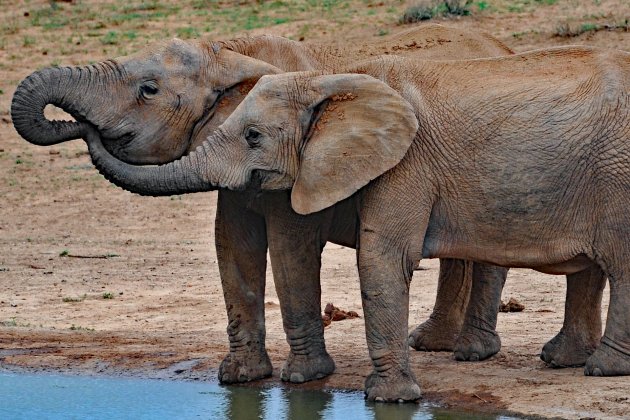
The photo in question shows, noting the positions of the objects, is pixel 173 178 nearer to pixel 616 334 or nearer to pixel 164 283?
pixel 616 334

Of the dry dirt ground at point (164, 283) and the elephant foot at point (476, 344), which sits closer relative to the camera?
the dry dirt ground at point (164, 283)

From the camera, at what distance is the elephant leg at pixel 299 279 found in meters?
8.17

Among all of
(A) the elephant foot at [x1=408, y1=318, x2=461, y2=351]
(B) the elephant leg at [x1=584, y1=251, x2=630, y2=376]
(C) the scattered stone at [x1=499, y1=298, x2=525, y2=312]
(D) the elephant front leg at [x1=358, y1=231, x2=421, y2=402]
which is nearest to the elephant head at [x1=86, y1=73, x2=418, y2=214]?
(D) the elephant front leg at [x1=358, y1=231, x2=421, y2=402]

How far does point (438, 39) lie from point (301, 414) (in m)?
2.48

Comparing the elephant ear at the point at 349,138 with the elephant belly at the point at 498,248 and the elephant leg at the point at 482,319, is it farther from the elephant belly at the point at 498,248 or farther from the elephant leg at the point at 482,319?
the elephant leg at the point at 482,319

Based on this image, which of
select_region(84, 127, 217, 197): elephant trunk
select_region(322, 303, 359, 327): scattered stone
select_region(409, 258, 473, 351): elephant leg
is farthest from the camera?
select_region(322, 303, 359, 327): scattered stone

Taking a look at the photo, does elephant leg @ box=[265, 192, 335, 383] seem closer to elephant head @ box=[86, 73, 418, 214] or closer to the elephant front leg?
elephant head @ box=[86, 73, 418, 214]

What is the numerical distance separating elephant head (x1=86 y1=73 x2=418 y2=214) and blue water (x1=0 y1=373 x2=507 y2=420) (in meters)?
1.07

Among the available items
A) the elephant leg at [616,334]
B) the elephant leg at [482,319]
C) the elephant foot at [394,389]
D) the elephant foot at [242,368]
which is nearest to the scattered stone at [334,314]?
the elephant leg at [482,319]

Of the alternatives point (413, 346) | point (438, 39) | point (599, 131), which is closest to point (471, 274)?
point (413, 346)

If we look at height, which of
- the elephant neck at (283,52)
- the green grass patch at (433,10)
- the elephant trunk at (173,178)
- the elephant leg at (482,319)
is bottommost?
the elephant leg at (482,319)

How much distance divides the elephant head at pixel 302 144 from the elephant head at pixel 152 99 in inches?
20.0

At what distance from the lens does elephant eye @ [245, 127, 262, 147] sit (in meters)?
7.71

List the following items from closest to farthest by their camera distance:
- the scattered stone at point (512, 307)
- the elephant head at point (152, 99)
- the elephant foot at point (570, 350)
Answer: the elephant head at point (152, 99)
the elephant foot at point (570, 350)
the scattered stone at point (512, 307)
